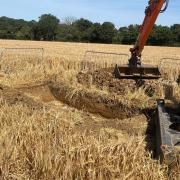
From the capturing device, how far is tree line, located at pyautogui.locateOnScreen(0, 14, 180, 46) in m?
53.9

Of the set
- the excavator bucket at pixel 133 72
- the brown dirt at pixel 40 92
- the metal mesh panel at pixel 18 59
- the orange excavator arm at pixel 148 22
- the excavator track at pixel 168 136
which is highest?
the orange excavator arm at pixel 148 22

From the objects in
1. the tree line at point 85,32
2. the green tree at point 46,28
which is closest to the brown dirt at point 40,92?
the tree line at point 85,32

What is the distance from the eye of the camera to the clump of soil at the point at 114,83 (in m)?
14.1

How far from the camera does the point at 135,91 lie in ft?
45.4

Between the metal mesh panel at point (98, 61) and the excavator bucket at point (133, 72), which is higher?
the excavator bucket at point (133, 72)

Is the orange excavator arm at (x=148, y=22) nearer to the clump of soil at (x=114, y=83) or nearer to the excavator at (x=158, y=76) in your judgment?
the excavator at (x=158, y=76)

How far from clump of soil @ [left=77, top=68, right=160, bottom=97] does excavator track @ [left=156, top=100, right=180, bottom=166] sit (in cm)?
238

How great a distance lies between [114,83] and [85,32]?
47526 mm

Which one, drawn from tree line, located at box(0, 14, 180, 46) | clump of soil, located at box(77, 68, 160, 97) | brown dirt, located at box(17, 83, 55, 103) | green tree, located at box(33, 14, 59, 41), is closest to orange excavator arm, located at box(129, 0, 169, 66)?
clump of soil, located at box(77, 68, 160, 97)

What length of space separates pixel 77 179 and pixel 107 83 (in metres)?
9.18

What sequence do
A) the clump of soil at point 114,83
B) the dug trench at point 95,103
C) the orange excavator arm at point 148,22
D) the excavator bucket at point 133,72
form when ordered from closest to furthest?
the dug trench at point 95,103 < the orange excavator arm at point 148,22 < the clump of soil at point 114,83 < the excavator bucket at point 133,72

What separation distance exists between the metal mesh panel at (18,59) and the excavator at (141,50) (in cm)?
600

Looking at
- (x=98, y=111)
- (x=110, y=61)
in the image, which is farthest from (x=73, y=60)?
(x=98, y=111)

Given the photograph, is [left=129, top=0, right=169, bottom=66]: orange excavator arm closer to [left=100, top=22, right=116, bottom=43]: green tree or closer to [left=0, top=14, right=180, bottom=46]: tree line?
[left=0, top=14, right=180, bottom=46]: tree line
